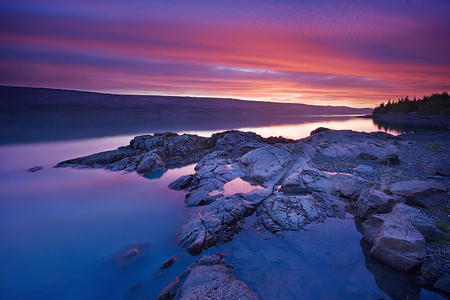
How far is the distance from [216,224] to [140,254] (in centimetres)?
201

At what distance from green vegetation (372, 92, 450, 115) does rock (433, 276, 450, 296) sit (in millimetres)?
73386

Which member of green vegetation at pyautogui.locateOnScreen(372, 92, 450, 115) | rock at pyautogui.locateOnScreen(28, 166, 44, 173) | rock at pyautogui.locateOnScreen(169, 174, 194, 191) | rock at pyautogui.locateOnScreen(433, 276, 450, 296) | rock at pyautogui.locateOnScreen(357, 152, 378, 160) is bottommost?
rock at pyautogui.locateOnScreen(28, 166, 44, 173)

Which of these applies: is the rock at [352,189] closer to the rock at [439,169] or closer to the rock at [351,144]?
the rock at [439,169]

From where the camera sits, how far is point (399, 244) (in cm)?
415

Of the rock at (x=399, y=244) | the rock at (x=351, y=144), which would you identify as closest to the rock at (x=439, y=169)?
the rock at (x=351, y=144)

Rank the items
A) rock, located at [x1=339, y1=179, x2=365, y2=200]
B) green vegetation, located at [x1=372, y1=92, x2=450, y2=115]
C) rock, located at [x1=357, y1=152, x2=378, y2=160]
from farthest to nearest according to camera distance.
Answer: green vegetation, located at [x1=372, y1=92, x2=450, y2=115], rock, located at [x1=357, y1=152, x2=378, y2=160], rock, located at [x1=339, y1=179, x2=365, y2=200]

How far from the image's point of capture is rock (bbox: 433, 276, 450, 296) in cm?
366

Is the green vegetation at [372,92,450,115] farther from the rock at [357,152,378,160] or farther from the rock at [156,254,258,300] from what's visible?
the rock at [156,254,258,300]

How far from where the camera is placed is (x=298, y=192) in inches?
301

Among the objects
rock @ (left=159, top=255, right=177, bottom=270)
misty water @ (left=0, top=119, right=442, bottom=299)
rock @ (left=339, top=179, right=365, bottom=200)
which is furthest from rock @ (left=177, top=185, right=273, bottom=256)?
rock @ (left=339, top=179, right=365, bottom=200)

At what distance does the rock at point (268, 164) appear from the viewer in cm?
925

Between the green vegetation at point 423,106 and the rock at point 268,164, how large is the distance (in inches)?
2741

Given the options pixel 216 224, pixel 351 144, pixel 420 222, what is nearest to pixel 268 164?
pixel 216 224

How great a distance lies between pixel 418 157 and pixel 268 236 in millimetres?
11202
